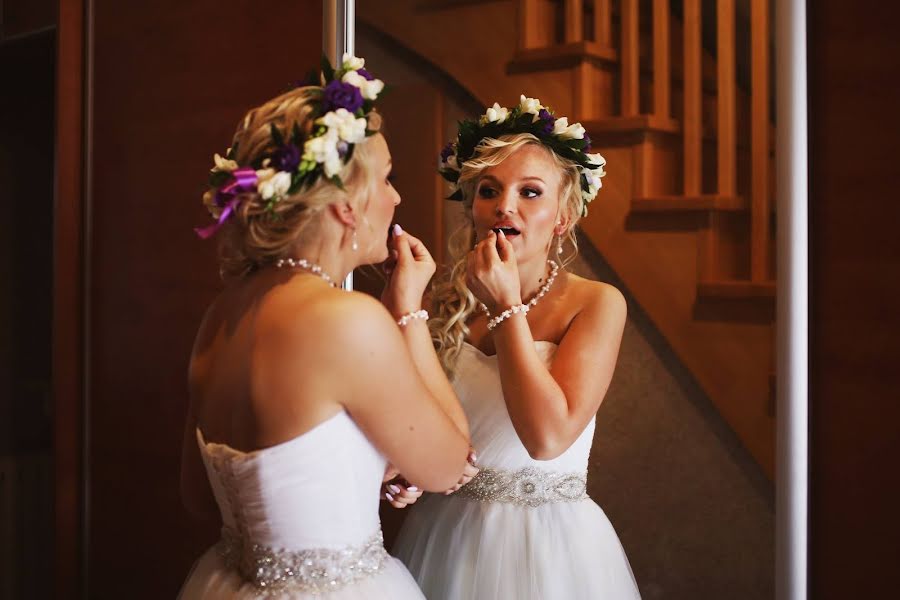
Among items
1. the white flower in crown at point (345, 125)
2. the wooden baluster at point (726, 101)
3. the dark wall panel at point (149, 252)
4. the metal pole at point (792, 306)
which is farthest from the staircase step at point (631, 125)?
the dark wall panel at point (149, 252)

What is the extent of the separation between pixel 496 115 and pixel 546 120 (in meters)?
0.12

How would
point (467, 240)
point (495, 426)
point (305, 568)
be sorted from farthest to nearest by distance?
point (467, 240) → point (495, 426) → point (305, 568)

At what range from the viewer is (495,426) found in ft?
6.31

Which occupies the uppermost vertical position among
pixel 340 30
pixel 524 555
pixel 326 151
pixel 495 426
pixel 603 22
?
pixel 340 30

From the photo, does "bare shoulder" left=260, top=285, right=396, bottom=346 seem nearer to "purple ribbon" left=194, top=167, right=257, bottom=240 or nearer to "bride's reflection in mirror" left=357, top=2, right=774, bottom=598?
"purple ribbon" left=194, top=167, right=257, bottom=240

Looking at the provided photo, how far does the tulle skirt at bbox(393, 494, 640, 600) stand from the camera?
71.8 inches

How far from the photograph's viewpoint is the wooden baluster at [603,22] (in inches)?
77.8

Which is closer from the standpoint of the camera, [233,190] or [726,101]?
[233,190]

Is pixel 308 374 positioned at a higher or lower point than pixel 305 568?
higher

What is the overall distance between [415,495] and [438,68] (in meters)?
1.09

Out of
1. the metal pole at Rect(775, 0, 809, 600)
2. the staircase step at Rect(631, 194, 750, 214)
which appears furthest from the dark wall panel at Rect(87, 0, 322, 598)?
the metal pole at Rect(775, 0, 809, 600)

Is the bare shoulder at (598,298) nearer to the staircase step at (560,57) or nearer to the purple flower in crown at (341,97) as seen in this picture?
the staircase step at (560,57)

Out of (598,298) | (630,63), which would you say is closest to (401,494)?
(598,298)

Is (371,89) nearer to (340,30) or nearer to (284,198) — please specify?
(284,198)
